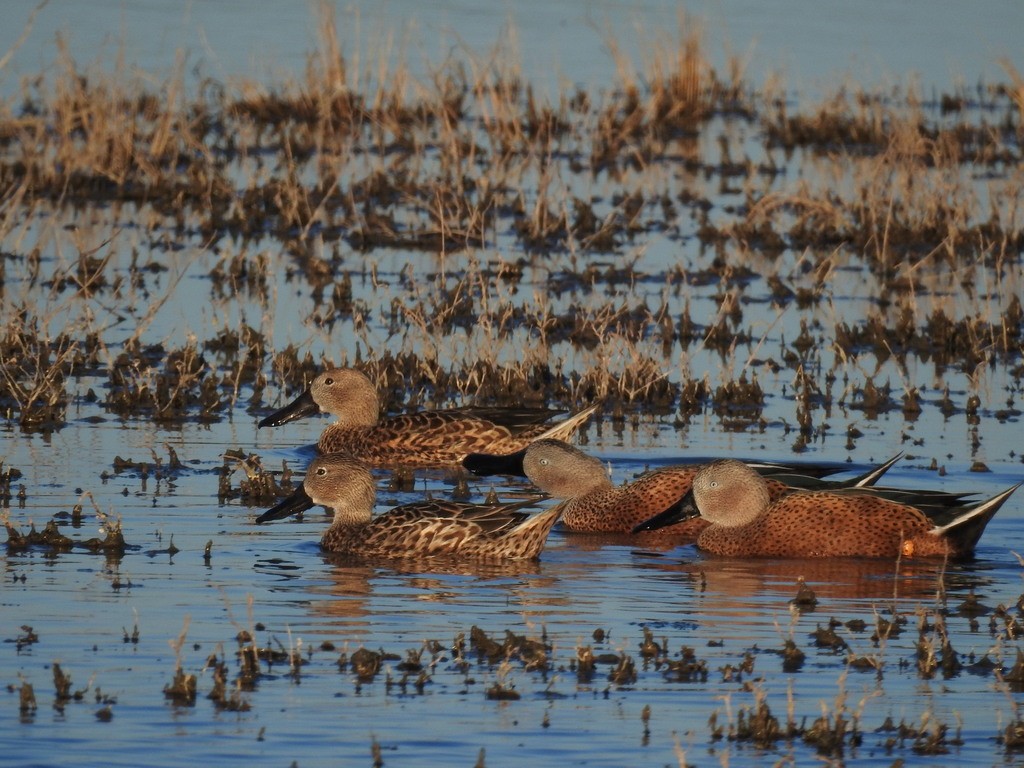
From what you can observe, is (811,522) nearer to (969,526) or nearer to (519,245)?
(969,526)

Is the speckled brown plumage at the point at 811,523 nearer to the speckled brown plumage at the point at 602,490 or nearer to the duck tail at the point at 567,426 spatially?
the speckled brown plumage at the point at 602,490

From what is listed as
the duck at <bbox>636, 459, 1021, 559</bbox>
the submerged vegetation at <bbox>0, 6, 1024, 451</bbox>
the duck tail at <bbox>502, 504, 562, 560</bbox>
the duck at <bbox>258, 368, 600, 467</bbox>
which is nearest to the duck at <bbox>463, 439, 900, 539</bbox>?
the duck at <bbox>636, 459, 1021, 559</bbox>

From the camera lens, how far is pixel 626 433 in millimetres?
12203

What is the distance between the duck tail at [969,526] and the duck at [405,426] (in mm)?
2436

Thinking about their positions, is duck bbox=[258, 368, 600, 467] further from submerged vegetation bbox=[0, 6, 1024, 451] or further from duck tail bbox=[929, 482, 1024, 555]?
duck tail bbox=[929, 482, 1024, 555]

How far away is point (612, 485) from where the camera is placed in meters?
10.8

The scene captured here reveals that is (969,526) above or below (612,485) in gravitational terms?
below

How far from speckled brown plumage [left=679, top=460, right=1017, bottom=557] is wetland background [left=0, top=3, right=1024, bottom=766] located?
0.61 feet

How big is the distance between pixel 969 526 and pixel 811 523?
2.38 ft

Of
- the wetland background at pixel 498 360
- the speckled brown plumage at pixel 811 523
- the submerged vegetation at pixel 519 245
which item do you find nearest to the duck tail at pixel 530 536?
the wetland background at pixel 498 360

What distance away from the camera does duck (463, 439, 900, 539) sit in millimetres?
10477

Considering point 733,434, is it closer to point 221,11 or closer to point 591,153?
point 591,153

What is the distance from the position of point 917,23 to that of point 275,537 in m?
22.5

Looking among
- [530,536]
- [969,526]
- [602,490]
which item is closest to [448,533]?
[530,536]
